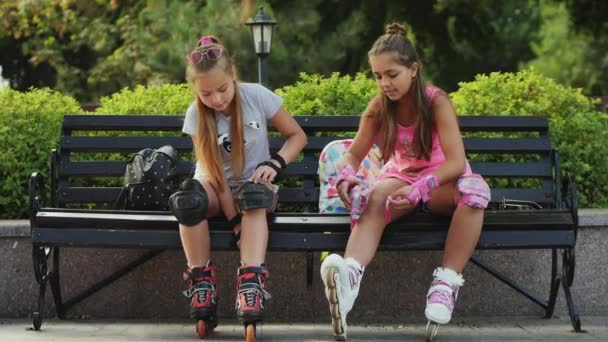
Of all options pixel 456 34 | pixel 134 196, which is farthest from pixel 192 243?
pixel 456 34

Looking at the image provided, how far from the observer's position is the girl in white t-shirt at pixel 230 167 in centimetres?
526

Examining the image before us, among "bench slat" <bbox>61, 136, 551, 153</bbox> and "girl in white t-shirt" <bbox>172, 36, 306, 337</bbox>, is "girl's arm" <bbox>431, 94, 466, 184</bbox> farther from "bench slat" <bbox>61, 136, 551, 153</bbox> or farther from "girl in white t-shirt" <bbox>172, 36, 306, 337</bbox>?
"bench slat" <bbox>61, 136, 551, 153</bbox>

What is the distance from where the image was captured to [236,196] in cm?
535

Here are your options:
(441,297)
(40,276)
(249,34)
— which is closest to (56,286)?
(40,276)

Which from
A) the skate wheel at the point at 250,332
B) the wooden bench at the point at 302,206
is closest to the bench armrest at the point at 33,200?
the wooden bench at the point at 302,206

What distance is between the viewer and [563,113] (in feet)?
22.5

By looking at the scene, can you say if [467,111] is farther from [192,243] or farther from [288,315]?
[192,243]

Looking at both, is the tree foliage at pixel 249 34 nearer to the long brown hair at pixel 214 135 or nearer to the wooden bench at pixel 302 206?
the wooden bench at pixel 302 206

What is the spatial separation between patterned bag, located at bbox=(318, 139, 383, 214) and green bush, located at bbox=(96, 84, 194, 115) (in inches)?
44.3

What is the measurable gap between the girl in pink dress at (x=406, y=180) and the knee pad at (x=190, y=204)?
1.99 feet

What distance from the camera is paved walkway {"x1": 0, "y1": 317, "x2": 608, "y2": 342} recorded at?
5.56 m

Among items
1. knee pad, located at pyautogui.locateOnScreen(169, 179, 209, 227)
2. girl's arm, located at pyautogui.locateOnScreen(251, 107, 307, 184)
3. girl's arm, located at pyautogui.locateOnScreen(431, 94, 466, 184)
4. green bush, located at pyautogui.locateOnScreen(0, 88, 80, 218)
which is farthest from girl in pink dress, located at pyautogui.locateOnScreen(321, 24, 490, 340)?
green bush, located at pyautogui.locateOnScreen(0, 88, 80, 218)

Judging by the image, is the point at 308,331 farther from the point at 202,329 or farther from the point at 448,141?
the point at 448,141

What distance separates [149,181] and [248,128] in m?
0.59
